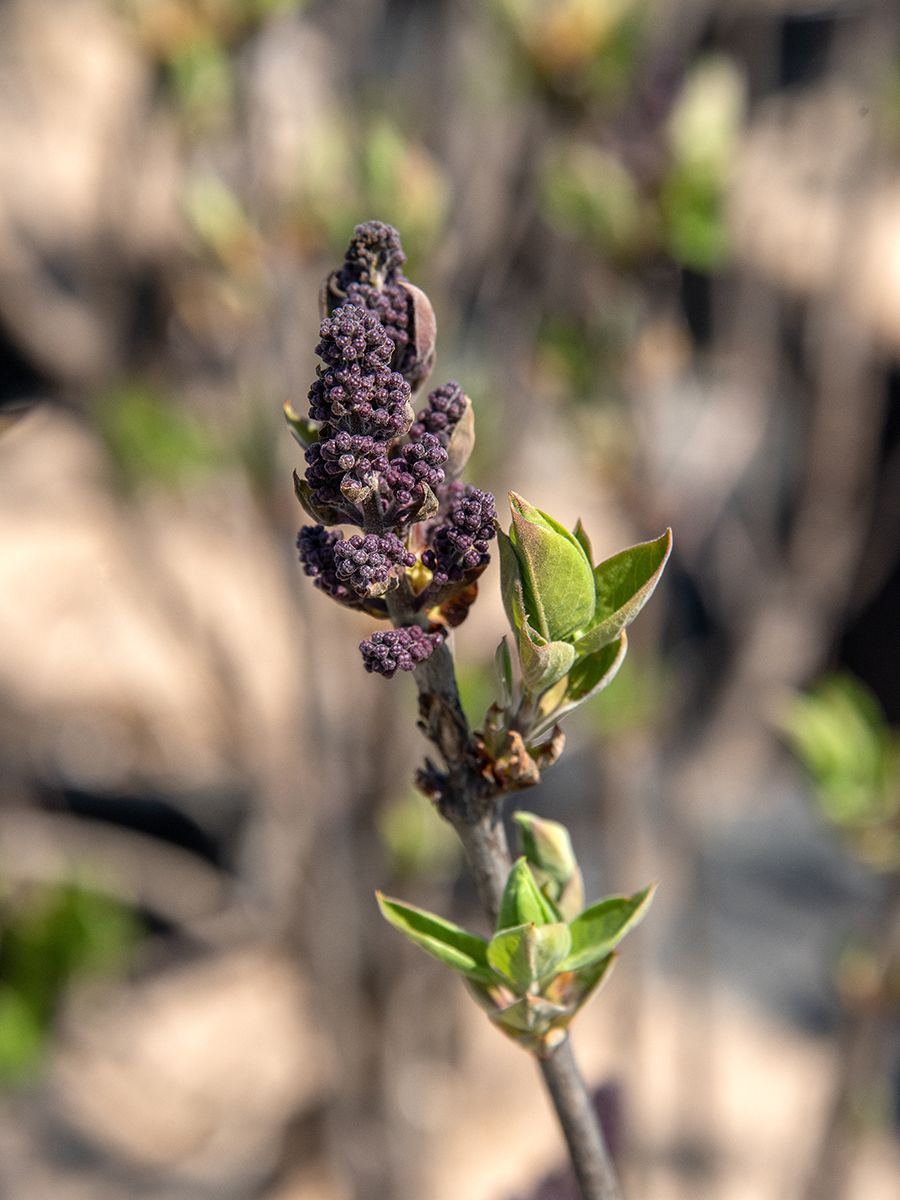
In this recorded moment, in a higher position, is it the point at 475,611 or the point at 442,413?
the point at 475,611

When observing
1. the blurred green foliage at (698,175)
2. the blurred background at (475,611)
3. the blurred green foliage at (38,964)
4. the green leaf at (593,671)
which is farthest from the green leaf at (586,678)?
the blurred green foliage at (38,964)

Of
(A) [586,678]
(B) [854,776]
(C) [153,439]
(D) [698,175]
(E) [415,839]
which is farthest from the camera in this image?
(C) [153,439]

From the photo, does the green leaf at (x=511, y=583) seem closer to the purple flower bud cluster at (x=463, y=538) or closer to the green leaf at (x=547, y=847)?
the purple flower bud cluster at (x=463, y=538)

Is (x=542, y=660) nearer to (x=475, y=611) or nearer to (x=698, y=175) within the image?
(x=698, y=175)

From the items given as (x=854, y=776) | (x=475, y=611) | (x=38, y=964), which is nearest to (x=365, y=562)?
(x=854, y=776)

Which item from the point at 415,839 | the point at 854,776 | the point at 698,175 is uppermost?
the point at 698,175

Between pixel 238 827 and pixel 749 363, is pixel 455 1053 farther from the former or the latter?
pixel 749 363
